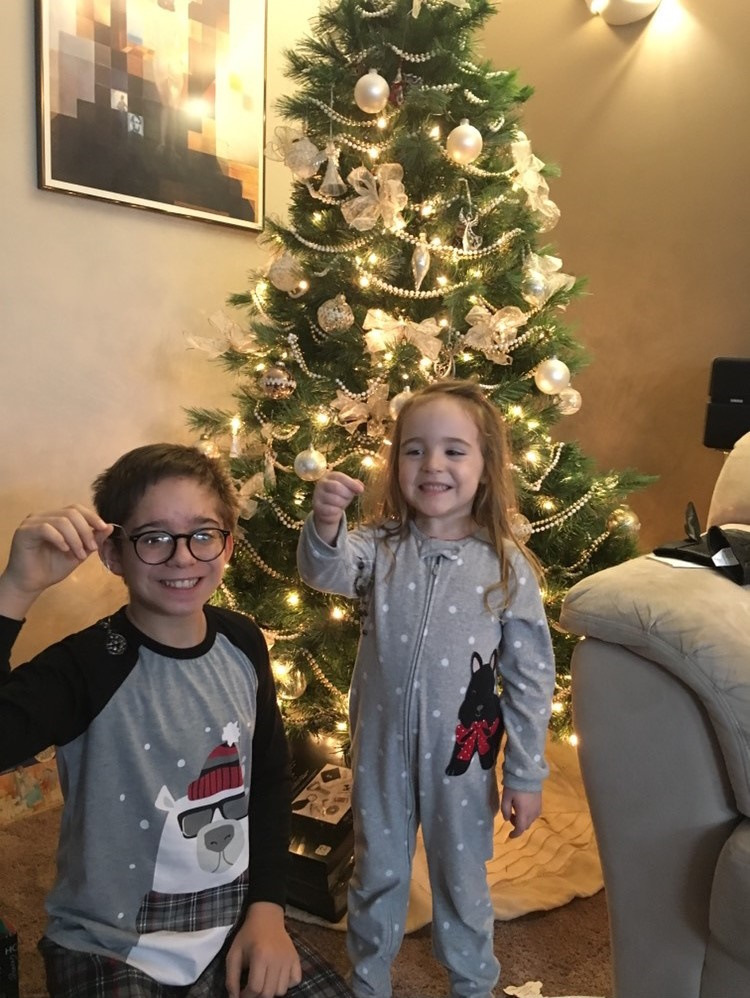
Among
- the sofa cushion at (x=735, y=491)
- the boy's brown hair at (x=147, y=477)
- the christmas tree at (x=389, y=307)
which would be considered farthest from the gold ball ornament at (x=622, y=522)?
the boy's brown hair at (x=147, y=477)

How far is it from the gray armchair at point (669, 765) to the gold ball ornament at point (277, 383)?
2.62ft

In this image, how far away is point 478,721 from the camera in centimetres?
115

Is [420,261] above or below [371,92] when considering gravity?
below

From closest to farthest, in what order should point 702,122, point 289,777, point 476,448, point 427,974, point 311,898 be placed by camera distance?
point 289,777, point 476,448, point 427,974, point 311,898, point 702,122

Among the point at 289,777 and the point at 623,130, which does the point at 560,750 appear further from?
the point at 623,130

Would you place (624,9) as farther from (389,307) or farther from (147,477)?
(147,477)

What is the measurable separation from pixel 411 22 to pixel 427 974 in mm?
1909

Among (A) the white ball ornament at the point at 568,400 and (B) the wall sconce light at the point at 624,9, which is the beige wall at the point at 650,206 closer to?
(B) the wall sconce light at the point at 624,9

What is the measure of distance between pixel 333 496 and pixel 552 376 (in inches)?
27.3

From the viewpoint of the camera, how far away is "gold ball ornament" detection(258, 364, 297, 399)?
5.23ft

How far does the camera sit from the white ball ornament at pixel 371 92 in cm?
149

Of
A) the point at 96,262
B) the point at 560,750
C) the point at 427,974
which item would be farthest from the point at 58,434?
A: the point at 560,750

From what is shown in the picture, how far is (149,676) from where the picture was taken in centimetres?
90

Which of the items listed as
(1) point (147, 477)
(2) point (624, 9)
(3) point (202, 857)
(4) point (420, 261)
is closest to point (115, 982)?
(3) point (202, 857)
